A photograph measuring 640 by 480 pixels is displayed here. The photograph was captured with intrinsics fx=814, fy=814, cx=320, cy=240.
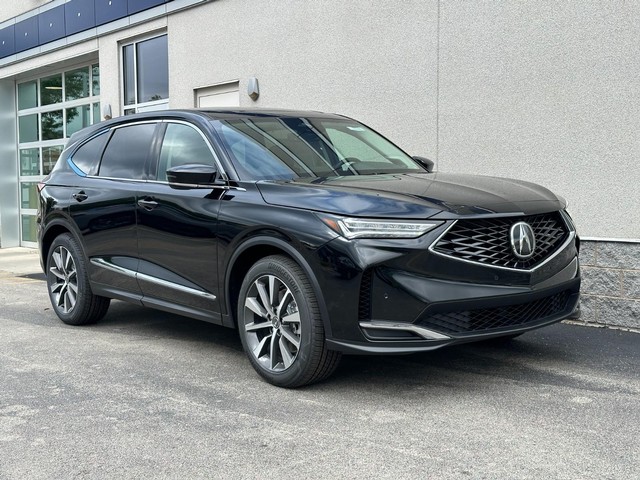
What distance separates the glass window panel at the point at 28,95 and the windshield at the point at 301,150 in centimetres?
1253

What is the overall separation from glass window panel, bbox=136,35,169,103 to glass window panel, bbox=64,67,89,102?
2.37 meters

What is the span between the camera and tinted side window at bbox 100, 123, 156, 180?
6.13 meters

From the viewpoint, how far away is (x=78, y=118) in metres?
15.3

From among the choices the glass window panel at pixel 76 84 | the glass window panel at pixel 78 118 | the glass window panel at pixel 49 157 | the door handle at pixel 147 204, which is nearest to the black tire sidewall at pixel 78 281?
the door handle at pixel 147 204

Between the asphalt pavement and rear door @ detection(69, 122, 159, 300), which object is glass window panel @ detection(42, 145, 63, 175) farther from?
the asphalt pavement

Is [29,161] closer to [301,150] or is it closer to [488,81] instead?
[488,81]

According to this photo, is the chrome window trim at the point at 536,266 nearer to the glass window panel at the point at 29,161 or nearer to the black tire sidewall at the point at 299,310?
the black tire sidewall at the point at 299,310

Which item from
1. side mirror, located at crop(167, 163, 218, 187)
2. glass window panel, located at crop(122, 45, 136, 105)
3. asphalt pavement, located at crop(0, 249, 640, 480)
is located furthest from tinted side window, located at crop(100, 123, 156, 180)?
glass window panel, located at crop(122, 45, 136, 105)

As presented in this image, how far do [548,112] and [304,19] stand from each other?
374 cm

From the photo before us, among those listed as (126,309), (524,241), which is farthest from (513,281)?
(126,309)

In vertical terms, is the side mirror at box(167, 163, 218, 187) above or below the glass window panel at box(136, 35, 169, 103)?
below

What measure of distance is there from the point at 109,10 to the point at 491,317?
1070cm

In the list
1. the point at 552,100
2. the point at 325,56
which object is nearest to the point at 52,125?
the point at 325,56

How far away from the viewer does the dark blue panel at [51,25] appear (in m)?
14.7
